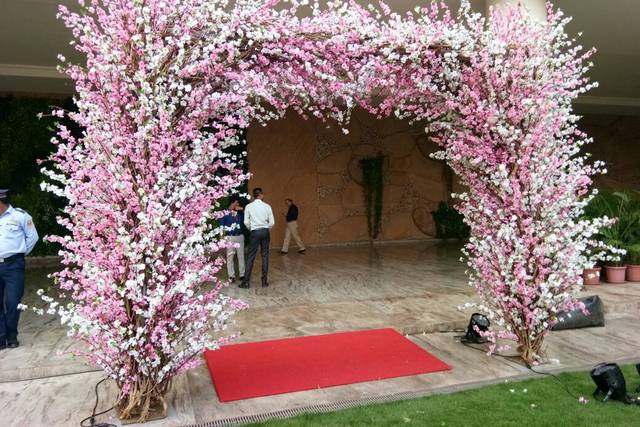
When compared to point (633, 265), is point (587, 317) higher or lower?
lower

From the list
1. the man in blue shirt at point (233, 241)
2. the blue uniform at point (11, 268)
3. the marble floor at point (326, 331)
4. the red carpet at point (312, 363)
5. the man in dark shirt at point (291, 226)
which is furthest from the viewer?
the man in dark shirt at point (291, 226)

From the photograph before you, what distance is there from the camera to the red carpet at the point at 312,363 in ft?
13.5

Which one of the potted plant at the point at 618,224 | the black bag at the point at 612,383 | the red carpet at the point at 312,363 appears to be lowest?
the red carpet at the point at 312,363

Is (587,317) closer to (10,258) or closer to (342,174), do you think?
(10,258)

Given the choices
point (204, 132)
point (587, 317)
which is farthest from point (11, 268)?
point (587, 317)

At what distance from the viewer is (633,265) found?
25.8 feet

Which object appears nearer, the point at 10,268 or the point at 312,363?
the point at 312,363

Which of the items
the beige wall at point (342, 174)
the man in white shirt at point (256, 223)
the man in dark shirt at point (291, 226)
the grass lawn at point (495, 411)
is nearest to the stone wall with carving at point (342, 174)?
the beige wall at point (342, 174)

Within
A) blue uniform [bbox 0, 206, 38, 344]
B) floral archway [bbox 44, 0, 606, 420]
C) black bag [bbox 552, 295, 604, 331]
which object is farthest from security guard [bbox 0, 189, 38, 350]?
black bag [bbox 552, 295, 604, 331]

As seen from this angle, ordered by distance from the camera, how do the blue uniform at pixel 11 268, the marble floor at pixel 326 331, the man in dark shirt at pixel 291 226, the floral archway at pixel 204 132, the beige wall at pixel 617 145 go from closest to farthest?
the floral archway at pixel 204 132, the marble floor at pixel 326 331, the blue uniform at pixel 11 268, the man in dark shirt at pixel 291 226, the beige wall at pixel 617 145

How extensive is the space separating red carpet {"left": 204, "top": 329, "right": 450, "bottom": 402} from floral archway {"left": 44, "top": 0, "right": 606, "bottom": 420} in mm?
723

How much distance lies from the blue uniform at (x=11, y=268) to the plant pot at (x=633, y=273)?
8627 mm

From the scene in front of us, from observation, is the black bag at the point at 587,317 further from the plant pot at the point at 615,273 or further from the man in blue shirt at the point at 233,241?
the man in blue shirt at the point at 233,241

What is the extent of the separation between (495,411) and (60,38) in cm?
835
